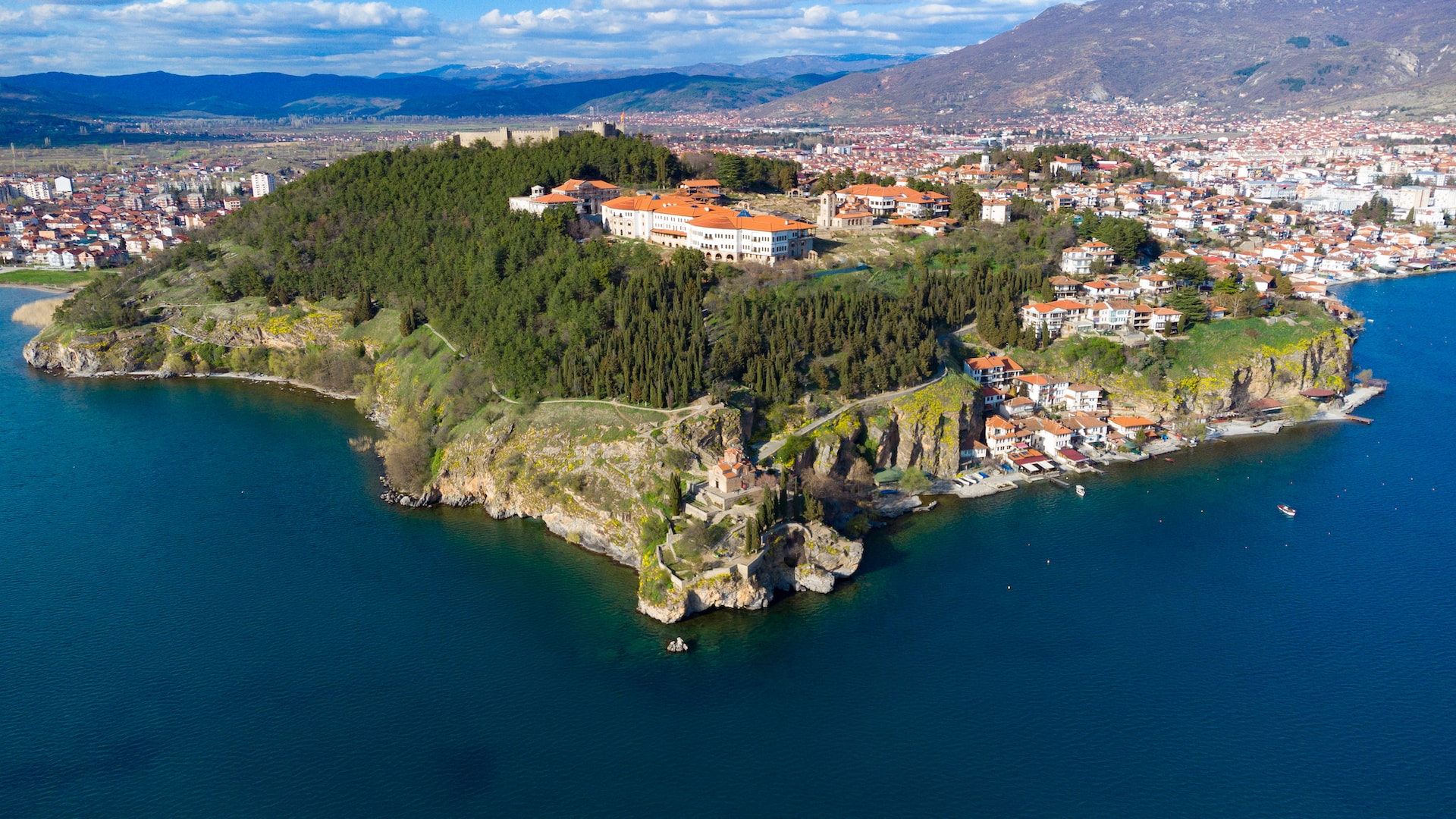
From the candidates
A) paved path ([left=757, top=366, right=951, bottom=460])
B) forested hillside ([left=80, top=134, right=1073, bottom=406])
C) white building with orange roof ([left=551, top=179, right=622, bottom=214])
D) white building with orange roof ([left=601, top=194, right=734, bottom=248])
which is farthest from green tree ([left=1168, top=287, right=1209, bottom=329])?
white building with orange roof ([left=551, top=179, right=622, bottom=214])

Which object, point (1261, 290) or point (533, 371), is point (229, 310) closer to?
point (533, 371)

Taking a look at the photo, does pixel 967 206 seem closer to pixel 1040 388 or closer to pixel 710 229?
pixel 710 229

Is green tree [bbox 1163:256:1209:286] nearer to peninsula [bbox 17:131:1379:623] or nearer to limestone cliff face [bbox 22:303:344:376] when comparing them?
peninsula [bbox 17:131:1379:623]

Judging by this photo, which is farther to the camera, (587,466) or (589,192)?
(589,192)

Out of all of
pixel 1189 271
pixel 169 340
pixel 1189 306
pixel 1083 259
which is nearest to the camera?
pixel 1189 306

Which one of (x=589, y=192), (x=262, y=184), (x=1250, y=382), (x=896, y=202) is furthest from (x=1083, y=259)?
(x=262, y=184)

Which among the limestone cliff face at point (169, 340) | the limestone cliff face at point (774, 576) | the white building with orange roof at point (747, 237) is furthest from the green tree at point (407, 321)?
the limestone cliff face at point (774, 576)

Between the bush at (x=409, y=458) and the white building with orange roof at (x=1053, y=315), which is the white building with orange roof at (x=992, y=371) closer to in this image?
the white building with orange roof at (x=1053, y=315)
